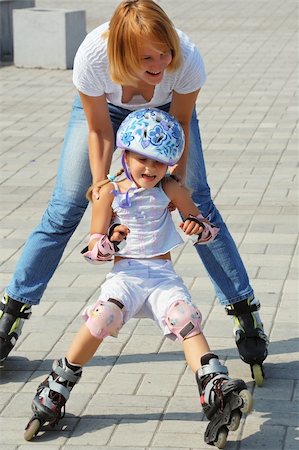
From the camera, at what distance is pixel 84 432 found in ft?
13.8

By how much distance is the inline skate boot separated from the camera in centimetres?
479

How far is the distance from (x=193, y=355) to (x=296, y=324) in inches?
52.8

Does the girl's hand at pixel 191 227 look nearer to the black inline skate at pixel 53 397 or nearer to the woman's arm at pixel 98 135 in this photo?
the woman's arm at pixel 98 135

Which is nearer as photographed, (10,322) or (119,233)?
(119,233)

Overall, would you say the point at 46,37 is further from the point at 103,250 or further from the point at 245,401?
the point at 245,401

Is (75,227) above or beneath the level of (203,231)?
beneath

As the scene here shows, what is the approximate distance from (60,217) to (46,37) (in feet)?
32.1

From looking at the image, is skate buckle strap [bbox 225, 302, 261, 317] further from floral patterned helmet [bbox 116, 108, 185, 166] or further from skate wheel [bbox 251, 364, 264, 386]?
floral patterned helmet [bbox 116, 108, 185, 166]

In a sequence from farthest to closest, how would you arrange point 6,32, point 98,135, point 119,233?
point 6,32 → point 98,135 → point 119,233

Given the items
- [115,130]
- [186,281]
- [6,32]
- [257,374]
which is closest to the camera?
[115,130]

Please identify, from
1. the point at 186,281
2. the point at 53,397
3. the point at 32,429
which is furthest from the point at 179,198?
the point at 186,281

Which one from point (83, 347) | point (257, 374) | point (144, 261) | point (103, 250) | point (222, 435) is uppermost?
point (103, 250)

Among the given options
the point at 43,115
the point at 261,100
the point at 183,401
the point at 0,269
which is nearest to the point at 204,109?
the point at 261,100

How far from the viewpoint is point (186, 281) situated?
605 centimetres
